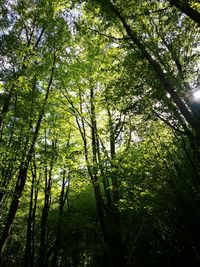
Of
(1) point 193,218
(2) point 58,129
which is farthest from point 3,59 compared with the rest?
(1) point 193,218

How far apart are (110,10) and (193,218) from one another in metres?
10.3

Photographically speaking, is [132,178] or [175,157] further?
[175,157]

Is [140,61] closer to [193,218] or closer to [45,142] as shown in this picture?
[193,218]

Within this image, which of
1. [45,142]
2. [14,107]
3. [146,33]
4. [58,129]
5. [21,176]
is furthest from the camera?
[45,142]

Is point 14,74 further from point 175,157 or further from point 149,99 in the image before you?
point 175,157

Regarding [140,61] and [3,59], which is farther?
[3,59]

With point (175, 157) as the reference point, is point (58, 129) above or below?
above

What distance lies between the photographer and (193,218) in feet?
39.8

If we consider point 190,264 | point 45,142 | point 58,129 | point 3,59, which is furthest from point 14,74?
point 190,264

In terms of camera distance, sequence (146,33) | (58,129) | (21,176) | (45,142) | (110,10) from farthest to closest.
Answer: (45,142) → (58,129) → (21,176) → (146,33) → (110,10)

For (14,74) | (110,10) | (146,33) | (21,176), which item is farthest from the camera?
(14,74)

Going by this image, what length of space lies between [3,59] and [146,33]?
314 inches

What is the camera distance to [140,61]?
8.64 m

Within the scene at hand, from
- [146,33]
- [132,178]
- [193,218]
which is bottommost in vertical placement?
[193,218]
